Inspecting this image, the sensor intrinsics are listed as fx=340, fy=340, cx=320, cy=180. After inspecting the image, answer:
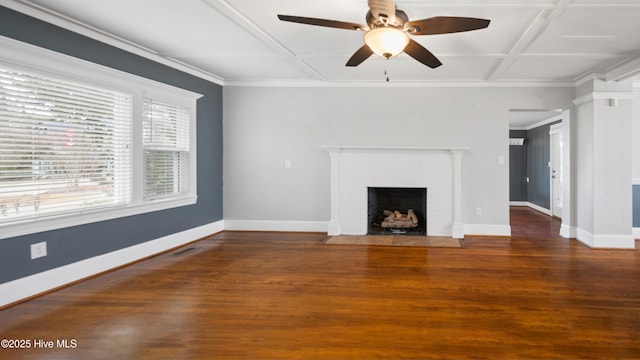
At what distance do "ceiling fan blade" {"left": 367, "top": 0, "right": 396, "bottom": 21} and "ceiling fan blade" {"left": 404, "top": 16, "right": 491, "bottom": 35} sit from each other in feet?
0.54

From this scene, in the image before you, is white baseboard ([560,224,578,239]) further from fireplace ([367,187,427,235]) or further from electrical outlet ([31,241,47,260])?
electrical outlet ([31,241,47,260])

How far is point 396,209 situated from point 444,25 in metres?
3.77

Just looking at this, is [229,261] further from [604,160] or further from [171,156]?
[604,160]

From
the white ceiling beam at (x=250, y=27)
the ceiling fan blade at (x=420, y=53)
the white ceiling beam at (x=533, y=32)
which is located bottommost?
the ceiling fan blade at (x=420, y=53)

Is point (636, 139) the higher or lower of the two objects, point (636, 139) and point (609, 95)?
the lower

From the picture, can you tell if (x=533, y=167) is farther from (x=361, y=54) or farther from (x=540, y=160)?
Result: (x=361, y=54)

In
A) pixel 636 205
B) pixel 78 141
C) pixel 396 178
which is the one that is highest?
pixel 78 141

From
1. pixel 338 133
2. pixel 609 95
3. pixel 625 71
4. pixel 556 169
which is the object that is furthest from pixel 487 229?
pixel 556 169

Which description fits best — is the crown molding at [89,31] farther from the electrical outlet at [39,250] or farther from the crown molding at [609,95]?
the crown molding at [609,95]

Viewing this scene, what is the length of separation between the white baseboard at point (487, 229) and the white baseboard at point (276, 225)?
2.17 meters

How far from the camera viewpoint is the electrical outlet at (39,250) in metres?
2.82

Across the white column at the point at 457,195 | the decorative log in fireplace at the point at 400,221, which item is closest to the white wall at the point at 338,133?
the white column at the point at 457,195

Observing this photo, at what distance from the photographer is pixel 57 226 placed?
299cm

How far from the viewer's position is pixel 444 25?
7.35ft
